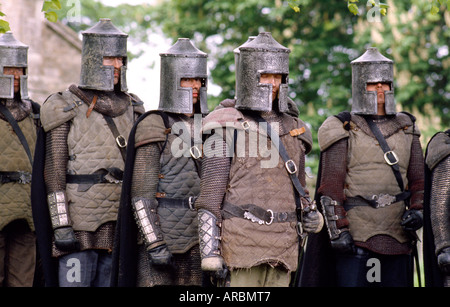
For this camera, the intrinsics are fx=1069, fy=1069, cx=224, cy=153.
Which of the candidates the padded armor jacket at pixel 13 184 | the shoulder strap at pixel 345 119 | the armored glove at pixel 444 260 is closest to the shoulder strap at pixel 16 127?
the padded armor jacket at pixel 13 184

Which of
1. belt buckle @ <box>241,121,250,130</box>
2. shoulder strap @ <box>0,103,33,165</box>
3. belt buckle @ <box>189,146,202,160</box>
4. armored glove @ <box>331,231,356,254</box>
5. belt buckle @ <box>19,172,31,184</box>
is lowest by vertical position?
armored glove @ <box>331,231,356,254</box>

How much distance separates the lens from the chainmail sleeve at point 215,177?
6996mm

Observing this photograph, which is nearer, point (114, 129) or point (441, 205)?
point (441, 205)

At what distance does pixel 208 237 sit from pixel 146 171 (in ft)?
3.78

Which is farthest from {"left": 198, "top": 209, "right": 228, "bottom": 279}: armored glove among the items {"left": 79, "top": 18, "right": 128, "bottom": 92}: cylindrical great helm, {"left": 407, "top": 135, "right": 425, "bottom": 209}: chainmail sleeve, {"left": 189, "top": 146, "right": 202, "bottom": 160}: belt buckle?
{"left": 407, "top": 135, "right": 425, "bottom": 209}: chainmail sleeve

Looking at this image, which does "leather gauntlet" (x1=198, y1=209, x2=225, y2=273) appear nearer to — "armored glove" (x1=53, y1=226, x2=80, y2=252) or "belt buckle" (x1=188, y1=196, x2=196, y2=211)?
"belt buckle" (x1=188, y1=196, x2=196, y2=211)

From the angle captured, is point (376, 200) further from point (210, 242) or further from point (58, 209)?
point (58, 209)

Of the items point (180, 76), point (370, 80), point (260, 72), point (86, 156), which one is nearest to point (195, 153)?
point (180, 76)

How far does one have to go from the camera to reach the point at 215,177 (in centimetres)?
704

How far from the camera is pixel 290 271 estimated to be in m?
7.06

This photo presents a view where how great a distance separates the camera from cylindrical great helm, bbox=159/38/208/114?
8.14m

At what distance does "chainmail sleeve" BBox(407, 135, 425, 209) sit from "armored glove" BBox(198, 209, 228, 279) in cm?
210
